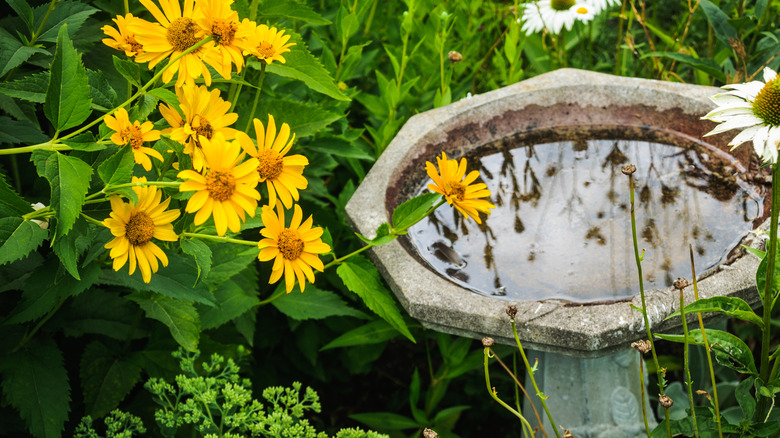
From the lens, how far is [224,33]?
1157 millimetres

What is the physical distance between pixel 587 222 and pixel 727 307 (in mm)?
526

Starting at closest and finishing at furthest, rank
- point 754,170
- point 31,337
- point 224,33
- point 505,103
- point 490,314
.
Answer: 1. point 224,33
2. point 490,314
3. point 31,337
4. point 754,170
5. point 505,103

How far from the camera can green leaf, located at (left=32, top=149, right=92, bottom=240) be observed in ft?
3.37

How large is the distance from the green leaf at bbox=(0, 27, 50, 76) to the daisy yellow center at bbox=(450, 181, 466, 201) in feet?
2.60

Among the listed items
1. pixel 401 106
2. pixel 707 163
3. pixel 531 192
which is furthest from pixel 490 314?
pixel 401 106

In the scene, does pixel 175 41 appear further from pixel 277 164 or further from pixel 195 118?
pixel 277 164

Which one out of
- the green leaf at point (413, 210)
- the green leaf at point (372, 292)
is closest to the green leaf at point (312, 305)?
the green leaf at point (372, 292)

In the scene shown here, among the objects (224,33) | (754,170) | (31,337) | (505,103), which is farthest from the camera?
(505,103)

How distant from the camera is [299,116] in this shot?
1.75m

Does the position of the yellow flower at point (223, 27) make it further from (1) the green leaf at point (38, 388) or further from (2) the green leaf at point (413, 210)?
(1) the green leaf at point (38, 388)

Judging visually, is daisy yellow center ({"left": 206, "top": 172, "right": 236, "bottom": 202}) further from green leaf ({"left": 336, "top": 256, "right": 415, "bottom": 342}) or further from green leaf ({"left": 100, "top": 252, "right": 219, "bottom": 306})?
green leaf ({"left": 336, "top": 256, "right": 415, "bottom": 342})

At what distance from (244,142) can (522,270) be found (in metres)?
0.77

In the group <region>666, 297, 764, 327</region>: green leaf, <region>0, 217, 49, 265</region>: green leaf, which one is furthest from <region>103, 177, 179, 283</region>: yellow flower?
<region>666, 297, 764, 327</region>: green leaf

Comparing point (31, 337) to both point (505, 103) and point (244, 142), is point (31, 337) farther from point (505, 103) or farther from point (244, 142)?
point (505, 103)
